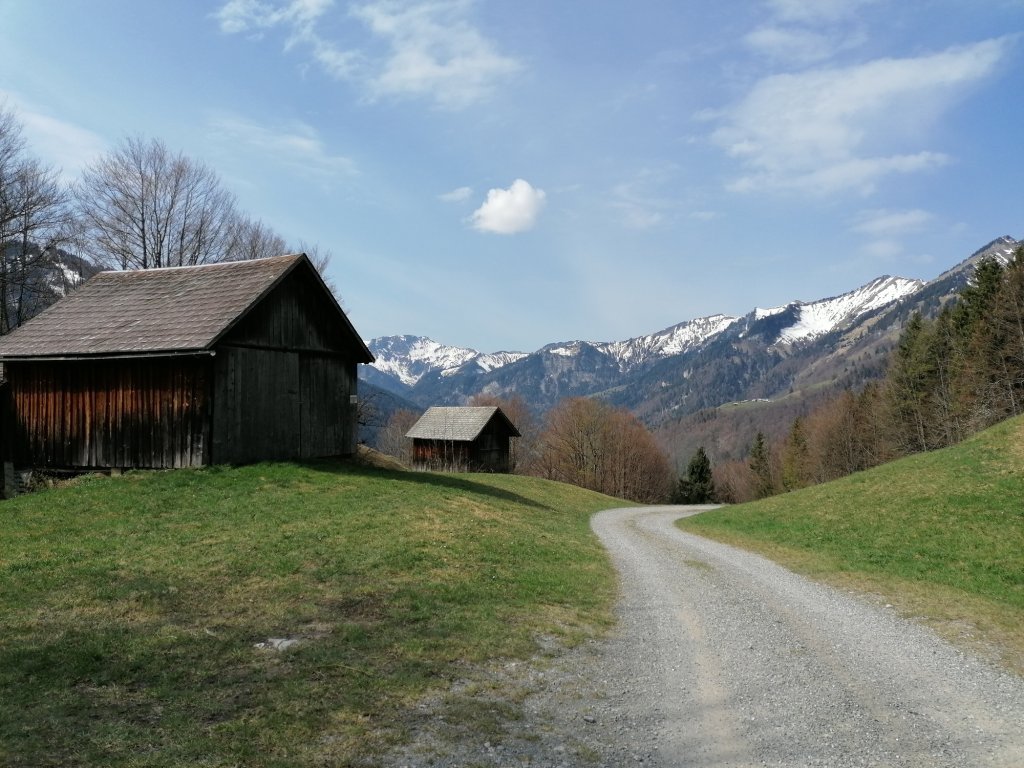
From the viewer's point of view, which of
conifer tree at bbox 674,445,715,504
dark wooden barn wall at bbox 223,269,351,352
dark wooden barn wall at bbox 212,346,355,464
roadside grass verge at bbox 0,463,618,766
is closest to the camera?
roadside grass verge at bbox 0,463,618,766

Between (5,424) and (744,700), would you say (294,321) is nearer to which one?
(5,424)

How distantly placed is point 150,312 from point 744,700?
962 inches

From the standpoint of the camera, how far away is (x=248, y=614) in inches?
390

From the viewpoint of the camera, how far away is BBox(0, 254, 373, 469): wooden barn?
22.5 metres

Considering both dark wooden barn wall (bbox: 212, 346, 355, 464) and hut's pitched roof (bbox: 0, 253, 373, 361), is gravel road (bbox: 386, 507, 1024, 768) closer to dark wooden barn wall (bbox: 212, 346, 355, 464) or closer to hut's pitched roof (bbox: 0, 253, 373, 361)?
dark wooden barn wall (bbox: 212, 346, 355, 464)

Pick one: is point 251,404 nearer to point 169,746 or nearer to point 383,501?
point 383,501

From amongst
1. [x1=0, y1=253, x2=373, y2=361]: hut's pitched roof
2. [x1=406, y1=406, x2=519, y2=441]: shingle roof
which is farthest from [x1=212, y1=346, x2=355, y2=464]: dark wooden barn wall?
[x1=406, y1=406, x2=519, y2=441]: shingle roof

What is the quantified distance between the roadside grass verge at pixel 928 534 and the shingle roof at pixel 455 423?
31.7m

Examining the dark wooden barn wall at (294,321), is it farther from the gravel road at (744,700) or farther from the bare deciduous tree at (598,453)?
the bare deciduous tree at (598,453)

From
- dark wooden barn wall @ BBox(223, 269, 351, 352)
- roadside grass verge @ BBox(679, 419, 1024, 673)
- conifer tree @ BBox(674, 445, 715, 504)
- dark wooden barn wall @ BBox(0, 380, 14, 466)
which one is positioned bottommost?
conifer tree @ BBox(674, 445, 715, 504)

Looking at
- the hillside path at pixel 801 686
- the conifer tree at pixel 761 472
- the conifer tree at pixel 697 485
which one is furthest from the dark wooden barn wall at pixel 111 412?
the conifer tree at pixel 761 472

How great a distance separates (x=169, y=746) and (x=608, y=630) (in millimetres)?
6807

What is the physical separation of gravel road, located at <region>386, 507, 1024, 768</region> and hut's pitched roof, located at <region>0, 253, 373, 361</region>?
57.5 ft

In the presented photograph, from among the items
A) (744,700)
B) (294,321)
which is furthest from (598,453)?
(744,700)
